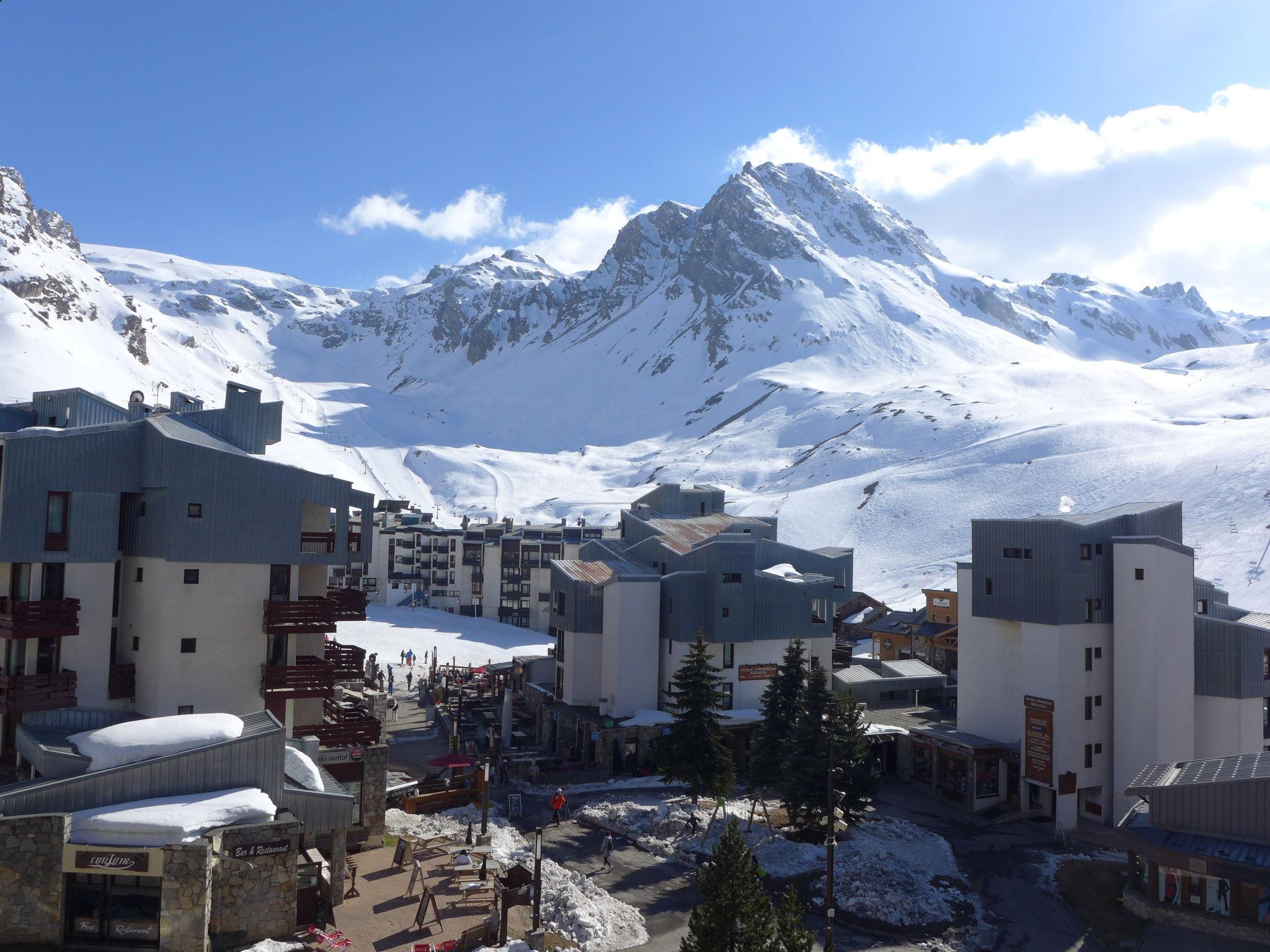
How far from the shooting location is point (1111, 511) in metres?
38.4

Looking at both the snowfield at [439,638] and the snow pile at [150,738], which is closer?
the snow pile at [150,738]

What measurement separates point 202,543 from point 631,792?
19.9 meters

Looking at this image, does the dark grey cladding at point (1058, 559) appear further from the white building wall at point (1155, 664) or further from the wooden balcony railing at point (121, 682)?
the wooden balcony railing at point (121, 682)

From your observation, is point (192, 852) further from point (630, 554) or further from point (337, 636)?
point (337, 636)

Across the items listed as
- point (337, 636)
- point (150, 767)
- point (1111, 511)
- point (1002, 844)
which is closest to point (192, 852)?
point (150, 767)

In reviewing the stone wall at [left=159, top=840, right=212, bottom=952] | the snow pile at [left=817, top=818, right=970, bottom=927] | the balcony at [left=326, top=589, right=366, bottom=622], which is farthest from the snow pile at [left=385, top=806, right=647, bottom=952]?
the stone wall at [left=159, top=840, right=212, bottom=952]

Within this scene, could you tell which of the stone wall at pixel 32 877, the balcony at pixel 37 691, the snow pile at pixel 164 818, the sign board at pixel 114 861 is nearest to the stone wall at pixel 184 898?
the sign board at pixel 114 861

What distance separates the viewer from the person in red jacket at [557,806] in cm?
3244

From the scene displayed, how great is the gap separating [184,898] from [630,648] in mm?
27469

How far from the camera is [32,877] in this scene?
59.2 ft

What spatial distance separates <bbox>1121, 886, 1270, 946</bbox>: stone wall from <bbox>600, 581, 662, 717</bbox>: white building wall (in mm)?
22320

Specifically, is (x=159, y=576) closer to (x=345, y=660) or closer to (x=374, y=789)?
(x=345, y=660)

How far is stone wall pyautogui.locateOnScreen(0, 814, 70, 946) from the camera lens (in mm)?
17906

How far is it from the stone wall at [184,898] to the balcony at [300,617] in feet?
32.1
